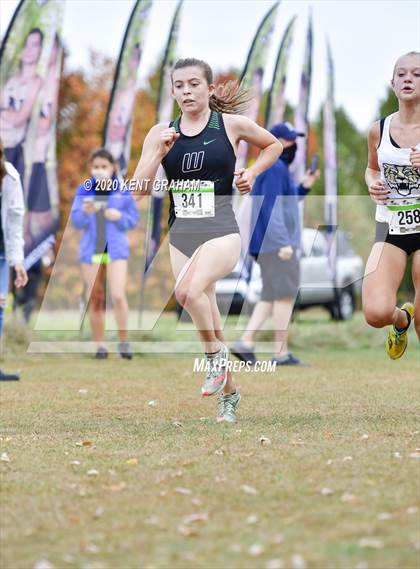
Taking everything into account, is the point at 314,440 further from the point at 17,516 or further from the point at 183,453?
the point at 17,516

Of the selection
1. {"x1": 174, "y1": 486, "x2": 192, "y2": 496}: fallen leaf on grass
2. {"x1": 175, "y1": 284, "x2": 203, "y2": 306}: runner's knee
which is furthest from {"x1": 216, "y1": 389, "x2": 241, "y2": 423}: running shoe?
{"x1": 174, "y1": 486, "x2": 192, "y2": 496}: fallen leaf on grass

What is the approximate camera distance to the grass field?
13.3 ft

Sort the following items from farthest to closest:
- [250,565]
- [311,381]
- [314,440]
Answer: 1. [311,381]
2. [314,440]
3. [250,565]

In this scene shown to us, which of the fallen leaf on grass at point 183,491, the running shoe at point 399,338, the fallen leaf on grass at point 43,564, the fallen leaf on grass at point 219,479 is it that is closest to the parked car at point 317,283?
the running shoe at point 399,338

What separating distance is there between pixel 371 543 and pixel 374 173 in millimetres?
3755

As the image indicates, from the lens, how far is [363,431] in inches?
266

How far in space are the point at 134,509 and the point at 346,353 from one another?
9688mm

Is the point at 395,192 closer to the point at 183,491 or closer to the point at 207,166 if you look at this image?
the point at 207,166

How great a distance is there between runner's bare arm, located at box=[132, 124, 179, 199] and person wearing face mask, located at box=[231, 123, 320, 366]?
Result: 453 cm

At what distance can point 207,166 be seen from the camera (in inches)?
285

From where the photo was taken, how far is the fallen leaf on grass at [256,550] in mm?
3959

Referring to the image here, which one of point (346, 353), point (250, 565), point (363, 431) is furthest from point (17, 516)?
point (346, 353)

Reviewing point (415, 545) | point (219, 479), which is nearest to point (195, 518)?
point (219, 479)

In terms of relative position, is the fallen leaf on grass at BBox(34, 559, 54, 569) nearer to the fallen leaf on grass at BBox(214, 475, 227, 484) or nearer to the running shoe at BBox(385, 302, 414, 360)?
the fallen leaf on grass at BBox(214, 475, 227, 484)
